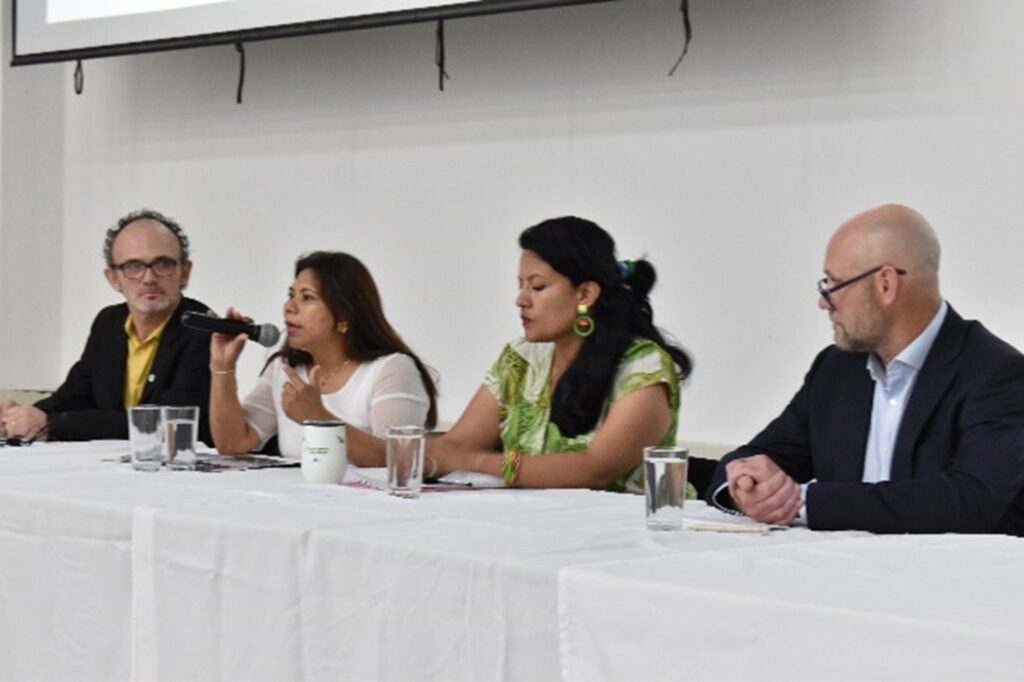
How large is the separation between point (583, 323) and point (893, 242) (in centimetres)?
67

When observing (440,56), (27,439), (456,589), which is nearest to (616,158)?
(440,56)

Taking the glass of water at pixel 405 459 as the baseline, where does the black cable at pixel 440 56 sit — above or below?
above

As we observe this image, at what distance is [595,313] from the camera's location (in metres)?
2.96

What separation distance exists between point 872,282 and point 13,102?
148 inches

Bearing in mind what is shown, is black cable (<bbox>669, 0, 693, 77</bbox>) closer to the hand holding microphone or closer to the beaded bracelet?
the hand holding microphone

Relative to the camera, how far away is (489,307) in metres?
4.50

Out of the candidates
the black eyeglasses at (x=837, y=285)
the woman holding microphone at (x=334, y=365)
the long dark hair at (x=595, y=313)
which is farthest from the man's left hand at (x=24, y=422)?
the black eyeglasses at (x=837, y=285)

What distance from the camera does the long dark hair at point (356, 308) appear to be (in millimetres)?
3205

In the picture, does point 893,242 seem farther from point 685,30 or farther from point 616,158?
point 616,158

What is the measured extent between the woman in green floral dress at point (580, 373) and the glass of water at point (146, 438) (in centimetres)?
48

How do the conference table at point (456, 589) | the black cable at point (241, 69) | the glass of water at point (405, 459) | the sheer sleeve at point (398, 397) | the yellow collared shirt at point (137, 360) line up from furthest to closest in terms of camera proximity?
the black cable at point (241, 69)
the yellow collared shirt at point (137, 360)
the sheer sleeve at point (398, 397)
the glass of water at point (405, 459)
the conference table at point (456, 589)

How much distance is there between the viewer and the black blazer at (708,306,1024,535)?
81.6 inches

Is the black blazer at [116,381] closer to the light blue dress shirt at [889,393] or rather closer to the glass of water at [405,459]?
the glass of water at [405,459]

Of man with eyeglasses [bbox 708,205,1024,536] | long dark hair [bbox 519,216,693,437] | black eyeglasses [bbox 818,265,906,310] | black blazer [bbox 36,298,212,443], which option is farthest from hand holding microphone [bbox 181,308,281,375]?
black eyeglasses [bbox 818,265,906,310]
